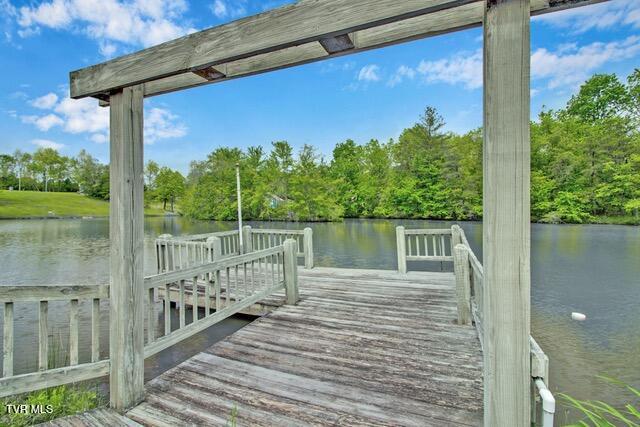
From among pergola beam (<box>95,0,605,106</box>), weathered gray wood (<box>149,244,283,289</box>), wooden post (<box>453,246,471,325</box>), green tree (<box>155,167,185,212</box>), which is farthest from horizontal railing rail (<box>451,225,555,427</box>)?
green tree (<box>155,167,185,212</box>)

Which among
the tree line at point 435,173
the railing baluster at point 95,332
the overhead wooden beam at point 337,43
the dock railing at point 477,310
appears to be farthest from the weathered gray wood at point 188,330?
the tree line at point 435,173

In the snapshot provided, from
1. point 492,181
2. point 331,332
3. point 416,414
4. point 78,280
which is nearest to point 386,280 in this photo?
point 331,332

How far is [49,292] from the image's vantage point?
6.33 feet

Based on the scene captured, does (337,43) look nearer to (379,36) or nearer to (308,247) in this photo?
(379,36)

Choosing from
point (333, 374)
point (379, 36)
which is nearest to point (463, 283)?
point (333, 374)

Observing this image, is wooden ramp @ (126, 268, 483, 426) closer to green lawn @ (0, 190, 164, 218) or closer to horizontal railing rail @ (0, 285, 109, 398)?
horizontal railing rail @ (0, 285, 109, 398)

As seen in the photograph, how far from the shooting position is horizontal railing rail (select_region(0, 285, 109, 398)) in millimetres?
1742

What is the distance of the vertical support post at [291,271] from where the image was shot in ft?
13.7

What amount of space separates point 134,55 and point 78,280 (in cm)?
949

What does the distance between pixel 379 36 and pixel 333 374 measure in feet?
7.82

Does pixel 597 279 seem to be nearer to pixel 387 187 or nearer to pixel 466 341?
pixel 466 341

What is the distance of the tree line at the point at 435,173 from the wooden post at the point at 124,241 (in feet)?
79.7

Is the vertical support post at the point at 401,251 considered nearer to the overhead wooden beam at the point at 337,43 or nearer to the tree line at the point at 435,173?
the overhead wooden beam at the point at 337,43

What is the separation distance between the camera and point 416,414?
6.34 feet
